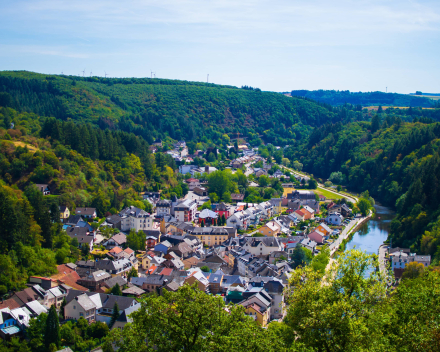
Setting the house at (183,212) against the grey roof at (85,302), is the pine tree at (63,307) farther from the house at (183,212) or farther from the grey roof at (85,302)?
the house at (183,212)

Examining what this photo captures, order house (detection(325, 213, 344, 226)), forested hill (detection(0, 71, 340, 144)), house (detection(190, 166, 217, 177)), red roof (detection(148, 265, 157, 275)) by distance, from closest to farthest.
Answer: red roof (detection(148, 265, 157, 275))
house (detection(325, 213, 344, 226))
house (detection(190, 166, 217, 177))
forested hill (detection(0, 71, 340, 144))

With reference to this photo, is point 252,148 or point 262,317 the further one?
point 252,148

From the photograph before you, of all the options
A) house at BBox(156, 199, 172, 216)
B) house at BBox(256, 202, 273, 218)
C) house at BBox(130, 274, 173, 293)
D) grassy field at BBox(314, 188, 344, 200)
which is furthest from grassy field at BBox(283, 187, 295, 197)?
house at BBox(130, 274, 173, 293)

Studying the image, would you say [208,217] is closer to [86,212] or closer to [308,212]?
[86,212]

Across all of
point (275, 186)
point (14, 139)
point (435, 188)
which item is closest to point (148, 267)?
point (14, 139)

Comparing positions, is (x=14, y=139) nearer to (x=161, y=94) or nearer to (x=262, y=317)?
(x=262, y=317)

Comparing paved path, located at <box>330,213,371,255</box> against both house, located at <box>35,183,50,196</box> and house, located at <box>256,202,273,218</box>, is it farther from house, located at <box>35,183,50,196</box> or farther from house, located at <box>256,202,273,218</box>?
house, located at <box>35,183,50,196</box>

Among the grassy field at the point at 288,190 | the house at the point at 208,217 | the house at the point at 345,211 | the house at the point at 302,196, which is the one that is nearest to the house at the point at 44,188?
the house at the point at 208,217

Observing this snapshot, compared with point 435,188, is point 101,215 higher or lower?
lower
